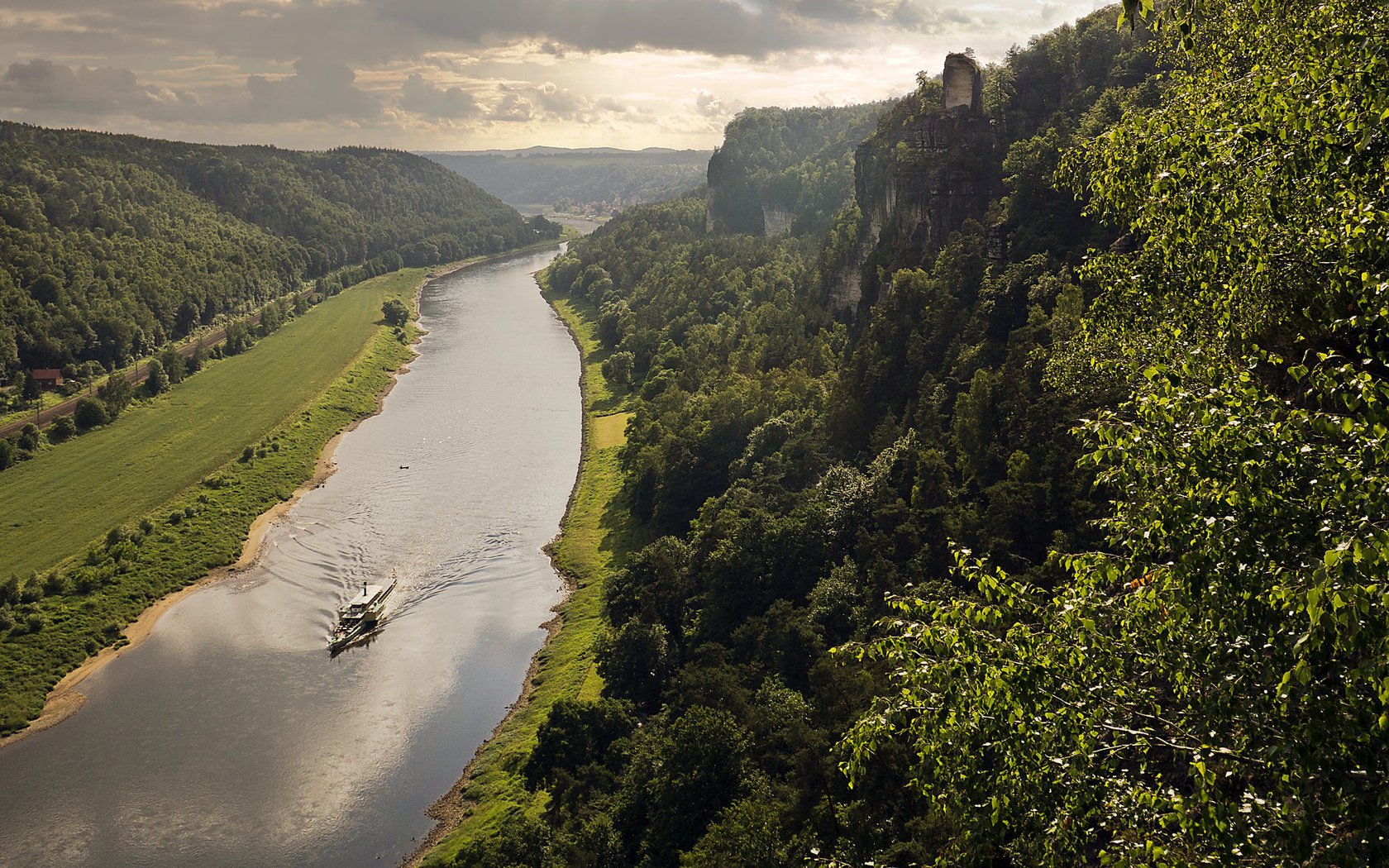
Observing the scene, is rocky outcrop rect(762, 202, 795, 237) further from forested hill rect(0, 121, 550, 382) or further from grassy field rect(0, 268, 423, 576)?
forested hill rect(0, 121, 550, 382)

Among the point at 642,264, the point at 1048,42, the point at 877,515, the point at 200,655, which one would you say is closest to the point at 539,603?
the point at 200,655

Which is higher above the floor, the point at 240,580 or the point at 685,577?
the point at 685,577

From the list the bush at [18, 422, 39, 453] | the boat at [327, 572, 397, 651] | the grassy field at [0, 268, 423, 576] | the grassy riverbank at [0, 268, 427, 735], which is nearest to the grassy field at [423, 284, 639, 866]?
the boat at [327, 572, 397, 651]

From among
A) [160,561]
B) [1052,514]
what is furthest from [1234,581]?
[160,561]

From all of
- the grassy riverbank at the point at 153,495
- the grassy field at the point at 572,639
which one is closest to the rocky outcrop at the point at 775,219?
the grassy riverbank at the point at 153,495

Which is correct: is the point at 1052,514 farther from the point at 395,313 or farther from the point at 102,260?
the point at 102,260

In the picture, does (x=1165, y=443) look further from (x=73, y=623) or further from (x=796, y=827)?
(x=73, y=623)
